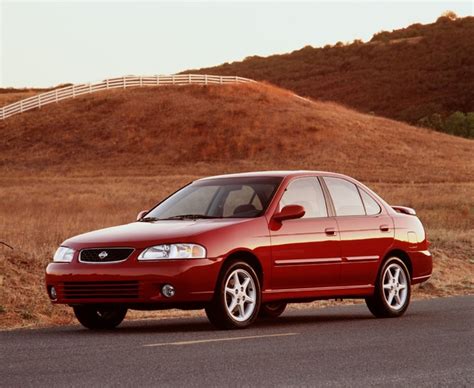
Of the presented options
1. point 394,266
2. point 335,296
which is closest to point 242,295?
point 335,296

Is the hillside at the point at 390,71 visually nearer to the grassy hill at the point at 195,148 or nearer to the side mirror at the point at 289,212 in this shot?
the grassy hill at the point at 195,148

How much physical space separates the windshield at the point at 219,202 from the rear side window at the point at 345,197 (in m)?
0.81

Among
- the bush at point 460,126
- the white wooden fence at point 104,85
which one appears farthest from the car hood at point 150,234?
the bush at point 460,126

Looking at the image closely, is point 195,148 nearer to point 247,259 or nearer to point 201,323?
point 201,323

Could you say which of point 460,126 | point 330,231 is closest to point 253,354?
point 330,231

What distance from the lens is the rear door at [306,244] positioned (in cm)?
1330

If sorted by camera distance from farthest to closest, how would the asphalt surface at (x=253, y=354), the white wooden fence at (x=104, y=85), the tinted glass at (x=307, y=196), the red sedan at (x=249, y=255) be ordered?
the white wooden fence at (x=104, y=85)
the tinted glass at (x=307, y=196)
the red sedan at (x=249, y=255)
the asphalt surface at (x=253, y=354)

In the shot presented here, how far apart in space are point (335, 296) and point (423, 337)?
2002 millimetres

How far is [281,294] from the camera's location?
13.3 meters

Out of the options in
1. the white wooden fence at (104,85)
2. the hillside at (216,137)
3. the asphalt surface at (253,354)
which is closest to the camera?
the asphalt surface at (253,354)

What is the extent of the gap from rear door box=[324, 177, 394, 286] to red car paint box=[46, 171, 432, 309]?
11 millimetres

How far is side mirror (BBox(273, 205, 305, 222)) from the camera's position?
1330 centimetres

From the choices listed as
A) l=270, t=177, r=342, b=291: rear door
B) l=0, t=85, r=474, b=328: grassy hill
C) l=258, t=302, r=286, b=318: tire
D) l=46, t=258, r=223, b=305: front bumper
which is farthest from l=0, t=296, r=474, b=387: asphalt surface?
l=0, t=85, r=474, b=328: grassy hill

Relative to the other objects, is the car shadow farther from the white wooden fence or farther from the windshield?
the white wooden fence
